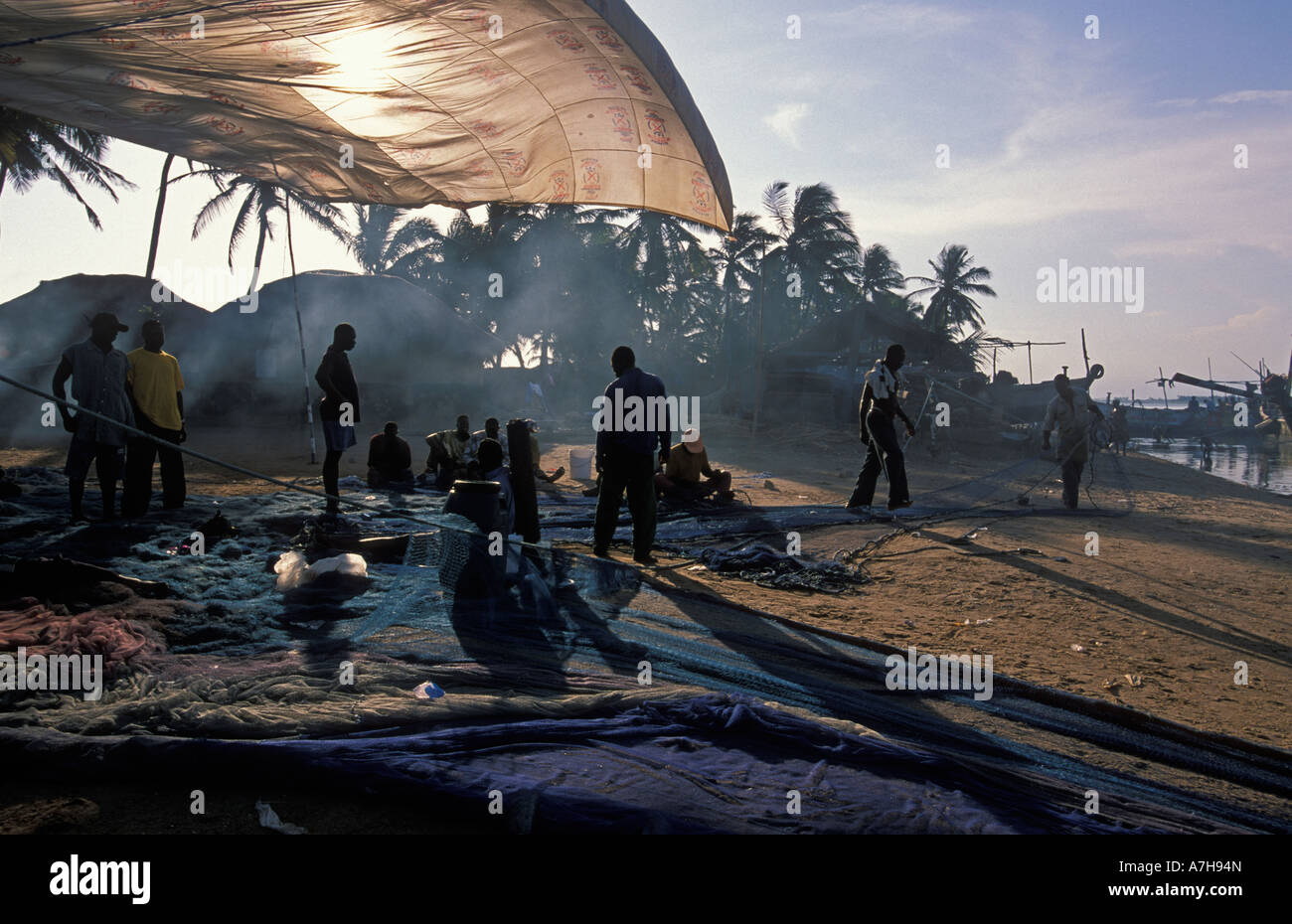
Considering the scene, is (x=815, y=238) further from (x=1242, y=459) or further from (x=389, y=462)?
(x=389, y=462)

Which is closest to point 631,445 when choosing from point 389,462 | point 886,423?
point 886,423

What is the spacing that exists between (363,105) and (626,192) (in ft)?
7.55

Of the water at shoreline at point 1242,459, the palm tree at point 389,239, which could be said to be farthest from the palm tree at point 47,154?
the water at shoreline at point 1242,459

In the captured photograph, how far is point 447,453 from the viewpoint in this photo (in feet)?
34.7

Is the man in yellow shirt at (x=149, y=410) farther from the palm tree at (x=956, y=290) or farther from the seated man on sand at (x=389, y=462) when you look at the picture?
the palm tree at (x=956, y=290)

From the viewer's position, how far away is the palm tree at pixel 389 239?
38.6 meters

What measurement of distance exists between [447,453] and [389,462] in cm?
84

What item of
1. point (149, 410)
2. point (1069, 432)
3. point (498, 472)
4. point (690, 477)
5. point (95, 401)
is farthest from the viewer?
point (1069, 432)

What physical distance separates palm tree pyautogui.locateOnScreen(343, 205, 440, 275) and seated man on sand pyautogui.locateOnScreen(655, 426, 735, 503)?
32653 mm

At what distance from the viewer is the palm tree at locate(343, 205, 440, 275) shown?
38.6 meters

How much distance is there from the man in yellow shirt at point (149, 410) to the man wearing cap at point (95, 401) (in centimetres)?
15
